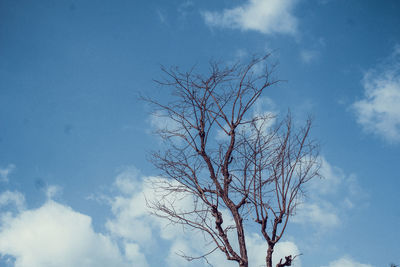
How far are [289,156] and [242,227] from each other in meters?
1.42

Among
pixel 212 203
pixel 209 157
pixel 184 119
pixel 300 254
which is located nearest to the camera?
pixel 300 254

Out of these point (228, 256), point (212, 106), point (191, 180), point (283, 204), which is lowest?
point (228, 256)

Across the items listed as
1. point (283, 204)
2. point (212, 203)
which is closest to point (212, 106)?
point (212, 203)

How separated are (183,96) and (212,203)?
6.84ft

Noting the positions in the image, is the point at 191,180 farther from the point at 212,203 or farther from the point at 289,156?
the point at 289,156

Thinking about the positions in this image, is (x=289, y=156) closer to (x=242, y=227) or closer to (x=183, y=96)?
(x=242, y=227)

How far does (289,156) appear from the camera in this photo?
5.02 metres

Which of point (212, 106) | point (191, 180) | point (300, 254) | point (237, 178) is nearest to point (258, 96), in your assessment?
point (212, 106)

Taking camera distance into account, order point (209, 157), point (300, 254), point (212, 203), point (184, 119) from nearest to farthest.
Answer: point (300, 254), point (212, 203), point (209, 157), point (184, 119)

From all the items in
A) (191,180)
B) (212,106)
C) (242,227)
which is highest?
(212,106)

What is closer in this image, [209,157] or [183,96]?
[209,157]

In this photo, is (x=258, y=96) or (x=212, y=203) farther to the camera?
(x=258, y=96)

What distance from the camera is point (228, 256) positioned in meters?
4.44

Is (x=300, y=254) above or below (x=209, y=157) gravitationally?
below
